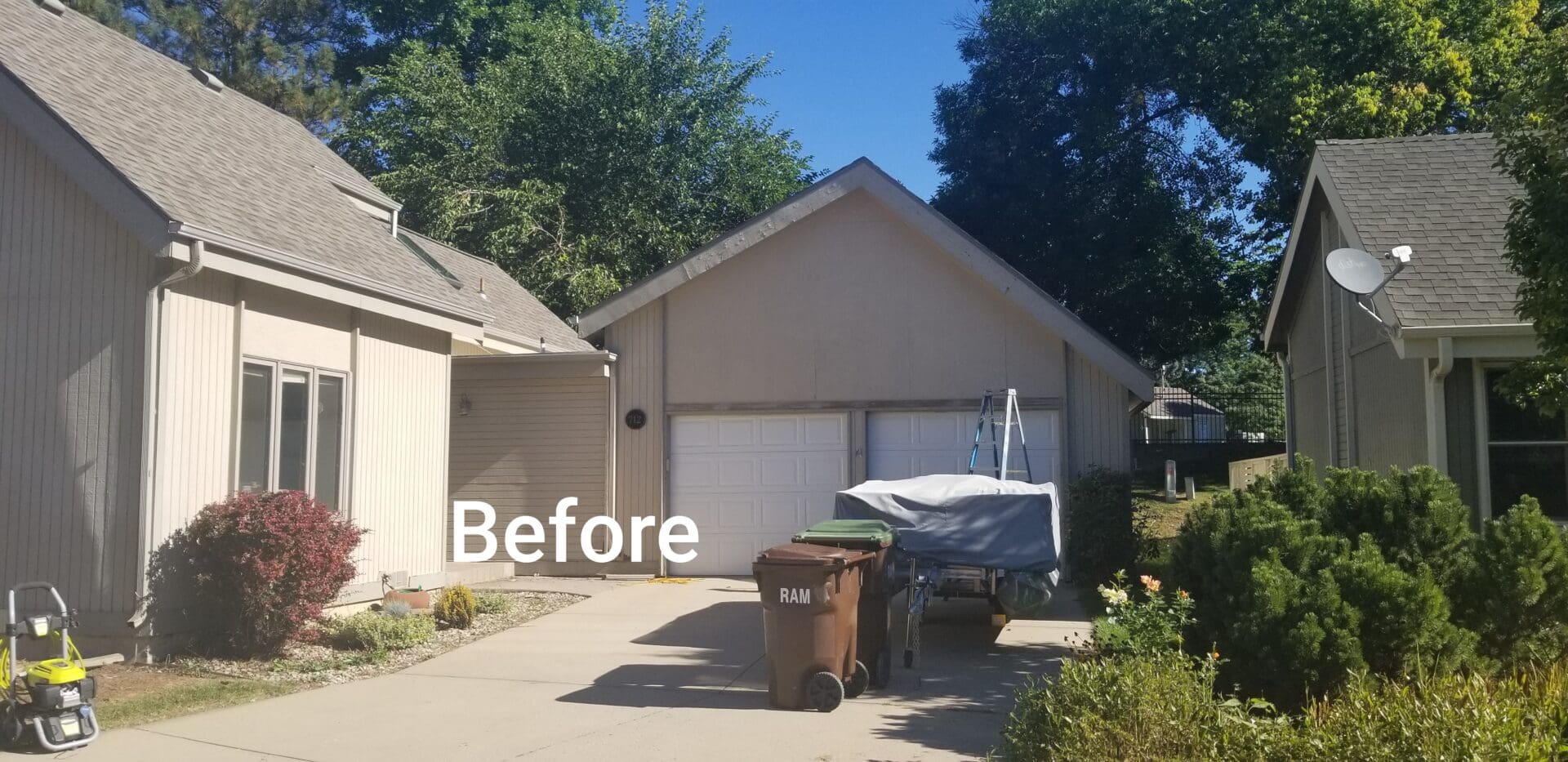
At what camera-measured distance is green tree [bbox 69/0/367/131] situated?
3284 cm

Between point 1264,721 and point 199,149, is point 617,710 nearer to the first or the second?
point 1264,721

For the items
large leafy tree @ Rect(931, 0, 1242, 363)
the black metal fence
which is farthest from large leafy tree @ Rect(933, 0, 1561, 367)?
the black metal fence

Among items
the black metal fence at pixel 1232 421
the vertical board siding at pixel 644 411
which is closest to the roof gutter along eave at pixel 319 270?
the vertical board siding at pixel 644 411

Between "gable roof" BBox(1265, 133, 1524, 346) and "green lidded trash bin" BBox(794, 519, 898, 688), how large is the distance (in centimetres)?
537

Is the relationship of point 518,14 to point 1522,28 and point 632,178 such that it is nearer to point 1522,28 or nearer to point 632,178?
point 632,178

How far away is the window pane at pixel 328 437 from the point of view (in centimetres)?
1165

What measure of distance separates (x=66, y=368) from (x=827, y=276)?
8824 mm

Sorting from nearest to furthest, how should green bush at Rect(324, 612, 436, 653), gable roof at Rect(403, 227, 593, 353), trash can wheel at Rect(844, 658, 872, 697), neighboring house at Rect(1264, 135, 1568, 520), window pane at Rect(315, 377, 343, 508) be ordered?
trash can wheel at Rect(844, 658, 872, 697) < green bush at Rect(324, 612, 436, 653) < neighboring house at Rect(1264, 135, 1568, 520) < window pane at Rect(315, 377, 343, 508) < gable roof at Rect(403, 227, 593, 353)

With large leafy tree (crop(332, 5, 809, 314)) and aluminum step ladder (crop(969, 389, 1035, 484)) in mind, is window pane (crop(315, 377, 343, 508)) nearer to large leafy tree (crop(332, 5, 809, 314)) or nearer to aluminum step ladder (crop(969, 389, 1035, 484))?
aluminum step ladder (crop(969, 389, 1035, 484))

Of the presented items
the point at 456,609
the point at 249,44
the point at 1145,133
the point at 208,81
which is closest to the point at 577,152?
the point at 249,44

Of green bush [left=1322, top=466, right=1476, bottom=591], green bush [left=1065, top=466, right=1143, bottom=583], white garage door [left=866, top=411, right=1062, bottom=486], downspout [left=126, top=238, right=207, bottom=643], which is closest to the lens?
green bush [left=1322, top=466, right=1476, bottom=591]

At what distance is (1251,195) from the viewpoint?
29062 millimetres

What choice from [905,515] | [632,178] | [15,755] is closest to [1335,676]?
[905,515]

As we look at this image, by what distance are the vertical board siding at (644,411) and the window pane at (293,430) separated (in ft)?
16.8
